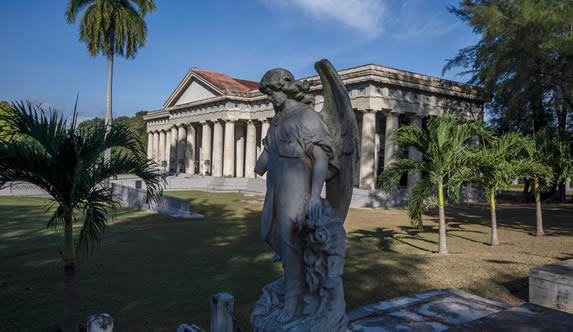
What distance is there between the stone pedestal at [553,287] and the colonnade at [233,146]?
18.8 meters

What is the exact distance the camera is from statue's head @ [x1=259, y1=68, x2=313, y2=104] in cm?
345

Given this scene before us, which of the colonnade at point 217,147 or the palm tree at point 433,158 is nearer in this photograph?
the palm tree at point 433,158

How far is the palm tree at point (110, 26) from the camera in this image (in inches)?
941

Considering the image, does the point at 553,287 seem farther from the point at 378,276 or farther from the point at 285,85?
the point at 285,85

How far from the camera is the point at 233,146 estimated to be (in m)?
36.7

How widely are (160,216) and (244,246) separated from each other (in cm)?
783

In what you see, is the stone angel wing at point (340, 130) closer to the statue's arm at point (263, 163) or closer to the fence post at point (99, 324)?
the statue's arm at point (263, 163)

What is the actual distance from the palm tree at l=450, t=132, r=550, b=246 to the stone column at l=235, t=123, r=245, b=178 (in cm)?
2884

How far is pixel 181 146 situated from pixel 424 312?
41.8m

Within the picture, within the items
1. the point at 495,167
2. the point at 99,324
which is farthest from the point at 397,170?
the point at 99,324

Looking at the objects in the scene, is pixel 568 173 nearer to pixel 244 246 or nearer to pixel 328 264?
pixel 244 246

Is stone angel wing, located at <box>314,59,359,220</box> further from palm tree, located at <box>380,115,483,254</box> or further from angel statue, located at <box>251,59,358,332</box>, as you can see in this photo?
palm tree, located at <box>380,115,483,254</box>

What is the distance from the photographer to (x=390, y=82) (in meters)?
24.7

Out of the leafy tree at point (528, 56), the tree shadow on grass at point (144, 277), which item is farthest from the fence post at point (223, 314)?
the leafy tree at point (528, 56)
